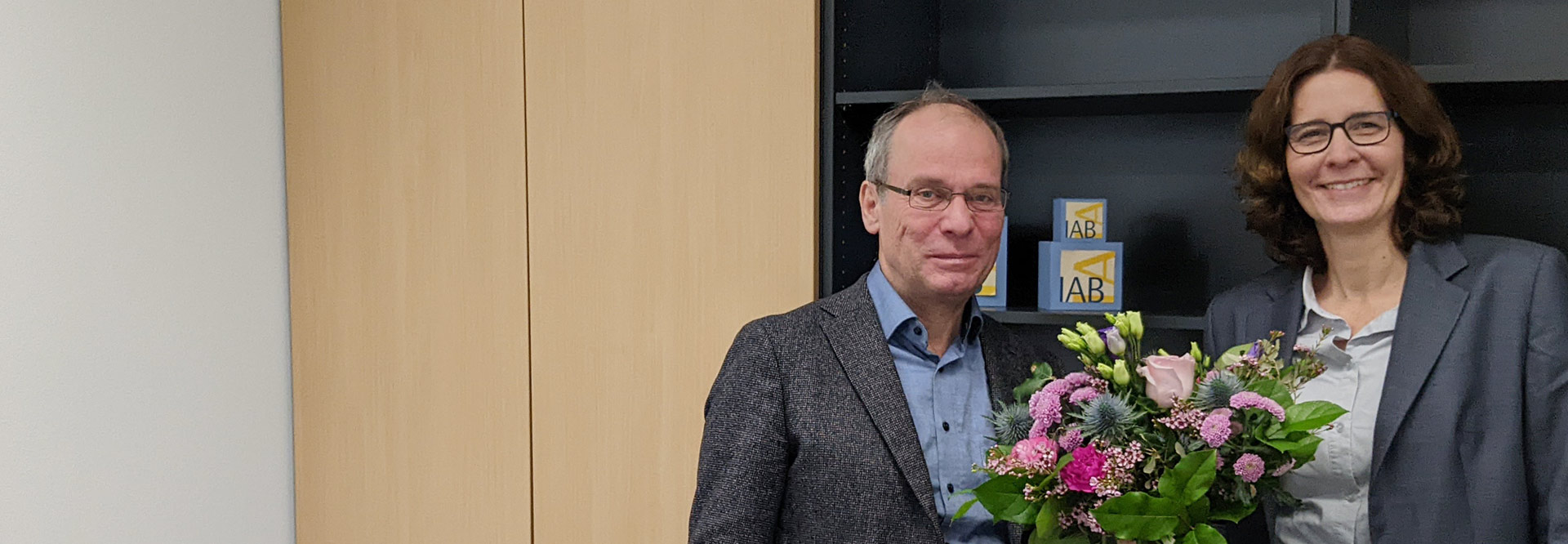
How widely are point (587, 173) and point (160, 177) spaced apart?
0.86 m

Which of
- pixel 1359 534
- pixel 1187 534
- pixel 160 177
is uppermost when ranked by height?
pixel 160 177

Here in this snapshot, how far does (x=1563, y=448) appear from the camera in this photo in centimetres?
162

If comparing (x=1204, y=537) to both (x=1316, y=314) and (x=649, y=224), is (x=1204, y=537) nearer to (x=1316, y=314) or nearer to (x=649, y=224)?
(x=1316, y=314)

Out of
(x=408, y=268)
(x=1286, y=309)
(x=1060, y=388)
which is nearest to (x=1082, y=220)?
(x=1286, y=309)

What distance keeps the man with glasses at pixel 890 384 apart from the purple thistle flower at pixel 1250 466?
355 mm

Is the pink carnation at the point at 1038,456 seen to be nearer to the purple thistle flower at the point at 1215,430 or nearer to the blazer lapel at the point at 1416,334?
the purple thistle flower at the point at 1215,430

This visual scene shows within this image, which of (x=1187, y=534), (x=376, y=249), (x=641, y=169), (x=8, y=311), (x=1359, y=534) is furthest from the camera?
(x=376, y=249)

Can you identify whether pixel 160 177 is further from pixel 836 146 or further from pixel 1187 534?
pixel 1187 534

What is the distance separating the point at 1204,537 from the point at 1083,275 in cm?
103

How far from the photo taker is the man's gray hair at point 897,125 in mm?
1670

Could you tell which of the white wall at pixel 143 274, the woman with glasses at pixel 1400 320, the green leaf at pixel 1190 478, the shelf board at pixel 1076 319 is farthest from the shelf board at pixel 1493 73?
the white wall at pixel 143 274

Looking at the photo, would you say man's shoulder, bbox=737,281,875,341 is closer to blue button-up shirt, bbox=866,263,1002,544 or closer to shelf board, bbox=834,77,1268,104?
blue button-up shirt, bbox=866,263,1002,544

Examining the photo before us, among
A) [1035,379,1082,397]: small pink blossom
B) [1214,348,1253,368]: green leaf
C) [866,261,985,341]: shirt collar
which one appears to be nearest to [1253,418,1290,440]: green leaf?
[1214,348,1253,368]: green leaf

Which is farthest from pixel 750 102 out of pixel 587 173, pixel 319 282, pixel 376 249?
pixel 319 282
